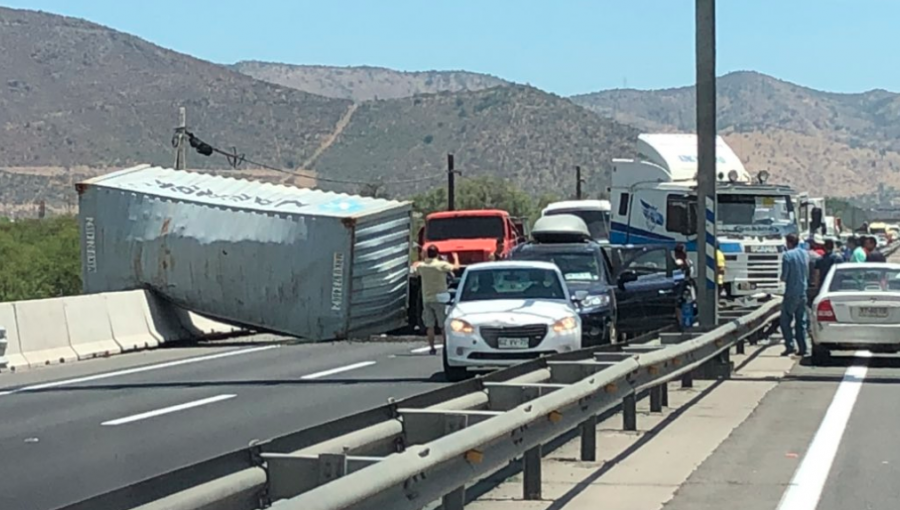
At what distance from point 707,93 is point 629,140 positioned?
11261 cm

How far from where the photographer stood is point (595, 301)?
2041cm

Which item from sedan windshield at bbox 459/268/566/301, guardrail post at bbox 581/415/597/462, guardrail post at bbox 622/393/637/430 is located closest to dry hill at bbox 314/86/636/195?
sedan windshield at bbox 459/268/566/301

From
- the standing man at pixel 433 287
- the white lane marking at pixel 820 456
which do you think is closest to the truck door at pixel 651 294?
the standing man at pixel 433 287

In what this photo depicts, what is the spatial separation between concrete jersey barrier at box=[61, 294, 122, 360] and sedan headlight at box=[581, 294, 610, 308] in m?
9.69

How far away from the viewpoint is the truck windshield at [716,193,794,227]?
3105 cm

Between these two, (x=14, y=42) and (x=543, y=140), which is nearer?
(x=543, y=140)

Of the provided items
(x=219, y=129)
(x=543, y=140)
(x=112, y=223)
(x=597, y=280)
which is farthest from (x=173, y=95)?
(x=597, y=280)

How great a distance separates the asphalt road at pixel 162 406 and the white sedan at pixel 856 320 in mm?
5864

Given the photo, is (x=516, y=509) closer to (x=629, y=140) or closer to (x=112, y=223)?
(x=112, y=223)

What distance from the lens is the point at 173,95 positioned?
135000 mm

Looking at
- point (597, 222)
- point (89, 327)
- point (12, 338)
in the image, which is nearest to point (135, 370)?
point (12, 338)

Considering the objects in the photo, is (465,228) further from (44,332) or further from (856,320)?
(856,320)

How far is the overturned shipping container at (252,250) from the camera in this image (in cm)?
2558

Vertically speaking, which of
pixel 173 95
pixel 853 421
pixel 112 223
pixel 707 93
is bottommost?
pixel 853 421
